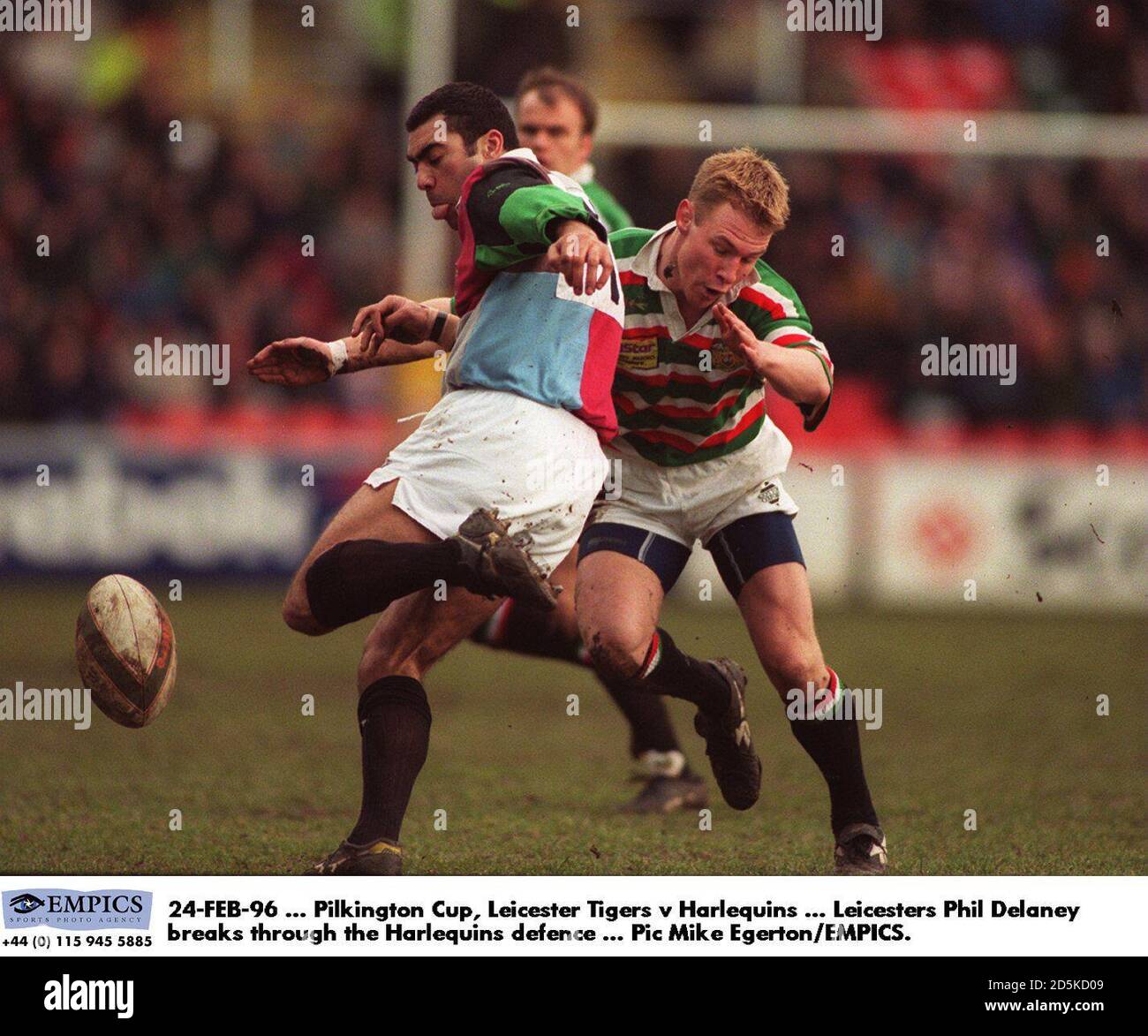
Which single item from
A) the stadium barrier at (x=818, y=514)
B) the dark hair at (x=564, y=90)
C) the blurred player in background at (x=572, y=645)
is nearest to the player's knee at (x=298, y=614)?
the blurred player in background at (x=572, y=645)

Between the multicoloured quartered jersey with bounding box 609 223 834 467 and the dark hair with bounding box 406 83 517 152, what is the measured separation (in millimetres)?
581

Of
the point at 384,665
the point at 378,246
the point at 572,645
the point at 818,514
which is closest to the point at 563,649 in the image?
the point at 572,645

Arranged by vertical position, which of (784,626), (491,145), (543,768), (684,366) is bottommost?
(543,768)

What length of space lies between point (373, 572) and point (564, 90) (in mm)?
2968

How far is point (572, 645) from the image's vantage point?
636 cm

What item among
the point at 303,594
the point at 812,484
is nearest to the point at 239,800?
the point at 303,594

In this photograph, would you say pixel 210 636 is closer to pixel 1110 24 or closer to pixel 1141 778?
pixel 1141 778

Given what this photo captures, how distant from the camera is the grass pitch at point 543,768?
5.21 meters

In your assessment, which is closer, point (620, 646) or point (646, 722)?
point (620, 646)

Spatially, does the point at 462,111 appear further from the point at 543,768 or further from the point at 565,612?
the point at 543,768

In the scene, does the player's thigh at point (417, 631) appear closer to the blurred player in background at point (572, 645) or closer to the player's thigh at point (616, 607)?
the player's thigh at point (616, 607)

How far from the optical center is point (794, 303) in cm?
484

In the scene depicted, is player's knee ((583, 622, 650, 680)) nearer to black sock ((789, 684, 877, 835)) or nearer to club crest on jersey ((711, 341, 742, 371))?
black sock ((789, 684, 877, 835))

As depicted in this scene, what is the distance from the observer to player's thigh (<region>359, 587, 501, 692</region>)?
4746 mm
